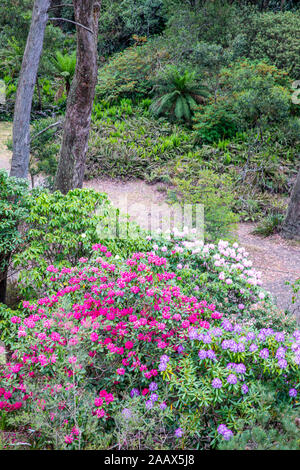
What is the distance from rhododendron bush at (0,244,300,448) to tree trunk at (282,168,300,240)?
4.76 metres

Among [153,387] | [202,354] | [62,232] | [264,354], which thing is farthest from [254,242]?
[153,387]

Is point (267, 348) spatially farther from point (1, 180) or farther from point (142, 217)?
point (142, 217)

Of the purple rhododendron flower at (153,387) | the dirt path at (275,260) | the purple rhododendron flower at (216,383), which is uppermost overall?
the purple rhododendron flower at (216,383)

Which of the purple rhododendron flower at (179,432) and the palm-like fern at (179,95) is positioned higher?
the palm-like fern at (179,95)

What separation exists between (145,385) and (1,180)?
8.22ft

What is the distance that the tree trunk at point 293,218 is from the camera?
286 inches

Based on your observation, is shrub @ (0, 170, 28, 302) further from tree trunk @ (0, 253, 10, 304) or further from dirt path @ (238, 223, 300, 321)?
dirt path @ (238, 223, 300, 321)

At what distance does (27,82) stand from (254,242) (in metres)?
4.54

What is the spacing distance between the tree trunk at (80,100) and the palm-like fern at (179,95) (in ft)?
19.8

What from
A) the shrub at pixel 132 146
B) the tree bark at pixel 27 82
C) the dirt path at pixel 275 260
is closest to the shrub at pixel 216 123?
the shrub at pixel 132 146

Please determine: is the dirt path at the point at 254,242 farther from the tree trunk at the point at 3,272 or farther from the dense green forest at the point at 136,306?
the tree trunk at the point at 3,272

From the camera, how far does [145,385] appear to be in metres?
2.66

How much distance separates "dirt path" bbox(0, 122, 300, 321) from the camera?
233 inches

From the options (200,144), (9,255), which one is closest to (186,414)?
(9,255)
